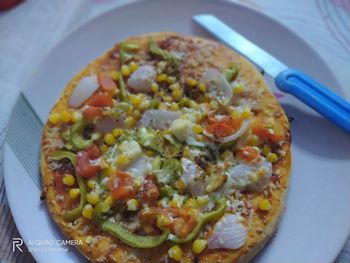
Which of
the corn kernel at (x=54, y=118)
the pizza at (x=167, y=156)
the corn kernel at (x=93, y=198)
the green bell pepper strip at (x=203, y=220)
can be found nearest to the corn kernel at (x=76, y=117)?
the pizza at (x=167, y=156)

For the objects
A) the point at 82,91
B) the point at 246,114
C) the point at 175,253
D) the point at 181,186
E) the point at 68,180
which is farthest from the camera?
the point at 82,91

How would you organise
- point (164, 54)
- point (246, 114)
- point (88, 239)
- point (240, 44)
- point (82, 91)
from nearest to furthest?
point (88, 239) → point (246, 114) → point (82, 91) → point (164, 54) → point (240, 44)

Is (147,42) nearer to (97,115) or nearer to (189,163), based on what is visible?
(97,115)

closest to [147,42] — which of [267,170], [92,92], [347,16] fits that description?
[92,92]

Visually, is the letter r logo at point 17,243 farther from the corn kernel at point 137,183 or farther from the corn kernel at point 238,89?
the corn kernel at point 238,89

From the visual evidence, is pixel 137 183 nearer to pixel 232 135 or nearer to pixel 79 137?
pixel 79 137

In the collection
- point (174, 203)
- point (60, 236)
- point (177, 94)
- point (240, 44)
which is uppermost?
point (240, 44)

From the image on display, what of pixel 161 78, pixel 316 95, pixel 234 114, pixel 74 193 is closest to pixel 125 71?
pixel 161 78
